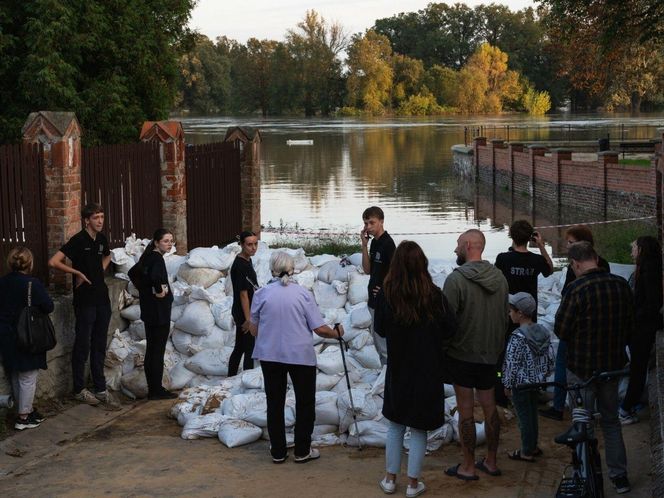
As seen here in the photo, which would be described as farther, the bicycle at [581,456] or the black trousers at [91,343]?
the black trousers at [91,343]

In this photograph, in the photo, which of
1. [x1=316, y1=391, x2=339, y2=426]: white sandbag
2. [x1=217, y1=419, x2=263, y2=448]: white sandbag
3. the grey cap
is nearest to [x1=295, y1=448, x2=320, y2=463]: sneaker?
[x1=316, y1=391, x2=339, y2=426]: white sandbag

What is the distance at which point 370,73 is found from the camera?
Answer: 426ft

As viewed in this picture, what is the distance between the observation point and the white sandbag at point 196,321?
10.5 m

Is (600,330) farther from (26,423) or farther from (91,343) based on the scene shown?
(91,343)

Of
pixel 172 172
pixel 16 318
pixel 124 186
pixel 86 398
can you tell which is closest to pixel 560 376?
pixel 86 398

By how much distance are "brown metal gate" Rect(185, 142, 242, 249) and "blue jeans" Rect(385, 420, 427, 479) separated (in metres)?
8.85

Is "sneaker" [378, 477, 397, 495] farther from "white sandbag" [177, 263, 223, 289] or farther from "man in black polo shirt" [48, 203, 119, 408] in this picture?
"white sandbag" [177, 263, 223, 289]

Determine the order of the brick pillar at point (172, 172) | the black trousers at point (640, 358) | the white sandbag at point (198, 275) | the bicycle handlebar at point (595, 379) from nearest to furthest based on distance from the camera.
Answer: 1. the bicycle handlebar at point (595, 379)
2. the black trousers at point (640, 358)
3. the white sandbag at point (198, 275)
4. the brick pillar at point (172, 172)

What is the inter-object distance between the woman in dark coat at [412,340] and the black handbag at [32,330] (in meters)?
3.17

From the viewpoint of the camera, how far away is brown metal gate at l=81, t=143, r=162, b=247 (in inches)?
456

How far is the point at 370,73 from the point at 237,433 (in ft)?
408

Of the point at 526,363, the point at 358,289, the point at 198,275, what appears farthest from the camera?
the point at 198,275

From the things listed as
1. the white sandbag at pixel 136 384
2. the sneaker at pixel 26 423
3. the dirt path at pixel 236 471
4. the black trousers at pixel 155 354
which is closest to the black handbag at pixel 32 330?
the sneaker at pixel 26 423

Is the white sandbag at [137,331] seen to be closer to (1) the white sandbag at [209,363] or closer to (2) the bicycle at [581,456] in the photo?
(1) the white sandbag at [209,363]
